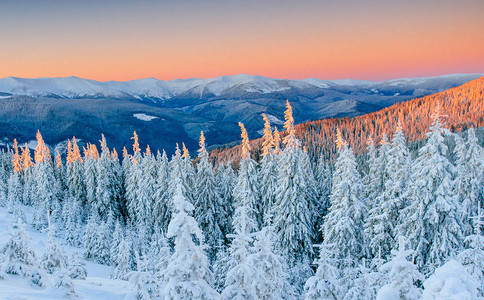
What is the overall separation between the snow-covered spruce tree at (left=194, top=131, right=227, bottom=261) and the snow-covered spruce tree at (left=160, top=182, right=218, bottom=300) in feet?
77.4

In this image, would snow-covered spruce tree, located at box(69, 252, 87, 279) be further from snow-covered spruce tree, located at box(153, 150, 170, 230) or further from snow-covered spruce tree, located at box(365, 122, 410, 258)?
snow-covered spruce tree, located at box(153, 150, 170, 230)

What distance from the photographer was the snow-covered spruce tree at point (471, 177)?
22.7 m

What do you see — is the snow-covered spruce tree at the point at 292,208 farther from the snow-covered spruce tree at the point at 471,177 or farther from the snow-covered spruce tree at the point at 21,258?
the snow-covered spruce tree at the point at 21,258

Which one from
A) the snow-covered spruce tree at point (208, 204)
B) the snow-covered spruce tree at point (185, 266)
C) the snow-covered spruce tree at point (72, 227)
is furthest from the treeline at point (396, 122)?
the snow-covered spruce tree at point (185, 266)

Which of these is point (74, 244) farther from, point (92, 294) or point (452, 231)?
point (452, 231)

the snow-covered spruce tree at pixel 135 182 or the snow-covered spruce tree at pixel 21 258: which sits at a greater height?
the snow-covered spruce tree at pixel 21 258

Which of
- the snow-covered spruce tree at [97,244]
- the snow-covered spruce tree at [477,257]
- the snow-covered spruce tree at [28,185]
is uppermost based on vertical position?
the snow-covered spruce tree at [477,257]

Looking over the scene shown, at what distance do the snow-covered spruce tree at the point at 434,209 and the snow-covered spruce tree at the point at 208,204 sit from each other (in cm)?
2059

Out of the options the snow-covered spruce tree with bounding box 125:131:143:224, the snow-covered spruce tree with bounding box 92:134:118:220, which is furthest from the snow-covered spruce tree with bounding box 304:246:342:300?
the snow-covered spruce tree with bounding box 92:134:118:220

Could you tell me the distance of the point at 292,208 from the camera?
25.9 meters

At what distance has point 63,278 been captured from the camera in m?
11.0

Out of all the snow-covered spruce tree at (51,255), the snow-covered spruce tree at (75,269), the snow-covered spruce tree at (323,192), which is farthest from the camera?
the snow-covered spruce tree at (323,192)

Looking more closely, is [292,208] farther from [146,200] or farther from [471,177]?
[146,200]

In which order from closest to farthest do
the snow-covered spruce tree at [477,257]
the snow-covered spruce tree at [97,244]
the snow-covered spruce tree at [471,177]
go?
1. the snow-covered spruce tree at [477,257]
2. the snow-covered spruce tree at [471,177]
3. the snow-covered spruce tree at [97,244]
